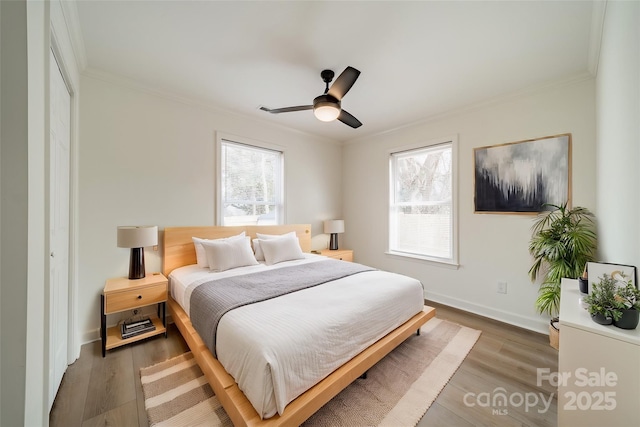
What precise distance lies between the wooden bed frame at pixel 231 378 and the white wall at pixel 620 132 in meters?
1.50

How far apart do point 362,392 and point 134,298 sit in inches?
84.5

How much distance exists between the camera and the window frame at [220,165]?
3178mm

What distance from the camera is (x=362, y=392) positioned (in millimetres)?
1715

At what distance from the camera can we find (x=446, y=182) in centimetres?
339

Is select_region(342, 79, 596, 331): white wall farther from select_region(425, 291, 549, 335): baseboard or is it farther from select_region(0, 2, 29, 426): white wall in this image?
select_region(0, 2, 29, 426): white wall

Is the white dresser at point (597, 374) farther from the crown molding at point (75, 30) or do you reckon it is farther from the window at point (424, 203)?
the crown molding at point (75, 30)

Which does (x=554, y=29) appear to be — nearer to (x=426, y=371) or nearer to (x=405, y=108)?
(x=405, y=108)

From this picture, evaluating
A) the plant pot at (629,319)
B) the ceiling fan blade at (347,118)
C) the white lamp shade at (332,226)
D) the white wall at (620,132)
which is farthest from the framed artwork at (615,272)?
the white lamp shade at (332,226)

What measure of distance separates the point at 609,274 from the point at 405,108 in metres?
2.52

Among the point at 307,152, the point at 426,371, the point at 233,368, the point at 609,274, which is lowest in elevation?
the point at 426,371

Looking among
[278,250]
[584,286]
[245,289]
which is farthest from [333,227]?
[584,286]

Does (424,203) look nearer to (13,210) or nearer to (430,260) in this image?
(430,260)

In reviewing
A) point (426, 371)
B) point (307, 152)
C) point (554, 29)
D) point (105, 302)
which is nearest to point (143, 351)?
point (105, 302)

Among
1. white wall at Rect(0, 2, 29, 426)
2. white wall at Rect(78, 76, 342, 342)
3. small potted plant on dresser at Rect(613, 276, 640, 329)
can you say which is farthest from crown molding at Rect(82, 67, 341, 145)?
small potted plant on dresser at Rect(613, 276, 640, 329)
